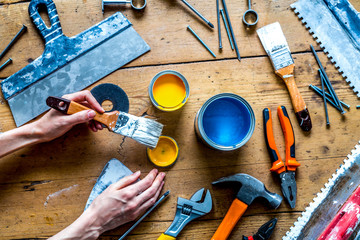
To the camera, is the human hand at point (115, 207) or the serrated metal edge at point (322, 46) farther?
the serrated metal edge at point (322, 46)

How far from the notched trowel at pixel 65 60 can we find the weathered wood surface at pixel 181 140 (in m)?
0.04

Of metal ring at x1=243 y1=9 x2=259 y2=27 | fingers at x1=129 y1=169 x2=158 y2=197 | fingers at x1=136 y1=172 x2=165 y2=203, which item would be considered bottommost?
fingers at x1=136 y1=172 x2=165 y2=203

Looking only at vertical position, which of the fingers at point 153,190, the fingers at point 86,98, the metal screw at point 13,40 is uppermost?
the metal screw at point 13,40

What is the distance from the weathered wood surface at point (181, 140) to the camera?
1217 mm

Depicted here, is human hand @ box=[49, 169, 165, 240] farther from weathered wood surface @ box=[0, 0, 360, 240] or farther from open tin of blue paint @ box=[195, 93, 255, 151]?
open tin of blue paint @ box=[195, 93, 255, 151]

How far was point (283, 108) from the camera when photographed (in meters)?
1.23

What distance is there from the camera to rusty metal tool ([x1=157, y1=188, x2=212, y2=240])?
1.18 meters

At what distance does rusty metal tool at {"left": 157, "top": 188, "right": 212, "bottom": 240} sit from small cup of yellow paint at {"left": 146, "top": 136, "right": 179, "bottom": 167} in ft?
0.51

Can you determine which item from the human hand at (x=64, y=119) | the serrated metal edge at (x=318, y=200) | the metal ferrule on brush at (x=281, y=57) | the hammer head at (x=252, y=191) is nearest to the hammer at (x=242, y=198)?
the hammer head at (x=252, y=191)

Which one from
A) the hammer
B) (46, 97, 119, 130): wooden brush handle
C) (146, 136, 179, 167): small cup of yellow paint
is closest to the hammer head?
the hammer

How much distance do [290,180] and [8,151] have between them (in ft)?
3.64

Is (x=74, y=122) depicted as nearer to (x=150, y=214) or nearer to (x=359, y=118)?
(x=150, y=214)

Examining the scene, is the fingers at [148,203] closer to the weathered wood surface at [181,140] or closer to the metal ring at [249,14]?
the weathered wood surface at [181,140]

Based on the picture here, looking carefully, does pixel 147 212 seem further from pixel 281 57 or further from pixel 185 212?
pixel 281 57
